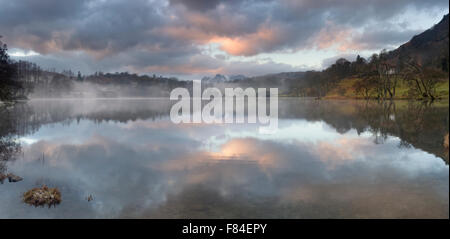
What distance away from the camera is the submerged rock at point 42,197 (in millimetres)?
10641

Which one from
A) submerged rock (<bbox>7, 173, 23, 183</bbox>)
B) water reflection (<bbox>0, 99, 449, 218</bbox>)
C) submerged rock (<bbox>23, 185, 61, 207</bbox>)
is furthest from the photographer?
submerged rock (<bbox>7, 173, 23, 183</bbox>)

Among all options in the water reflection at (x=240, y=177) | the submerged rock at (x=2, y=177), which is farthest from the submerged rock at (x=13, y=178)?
the water reflection at (x=240, y=177)

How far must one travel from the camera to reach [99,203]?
10.5 meters

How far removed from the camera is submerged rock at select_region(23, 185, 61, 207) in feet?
34.9

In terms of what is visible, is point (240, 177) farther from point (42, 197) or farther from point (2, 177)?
point (2, 177)

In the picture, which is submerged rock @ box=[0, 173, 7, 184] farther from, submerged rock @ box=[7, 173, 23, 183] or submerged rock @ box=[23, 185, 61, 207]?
submerged rock @ box=[23, 185, 61, 207]

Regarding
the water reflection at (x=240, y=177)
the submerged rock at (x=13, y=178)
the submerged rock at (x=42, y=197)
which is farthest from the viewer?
the submerged rock at (x=13, y=178)

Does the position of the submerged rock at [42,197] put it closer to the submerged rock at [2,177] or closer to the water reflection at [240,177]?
the water reflection at [240,177]

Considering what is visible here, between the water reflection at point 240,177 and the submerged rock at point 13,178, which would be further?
the submerged rock at point 13,178

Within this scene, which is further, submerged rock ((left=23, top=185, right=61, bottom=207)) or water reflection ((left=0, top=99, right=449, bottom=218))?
submerged rock ((left=23, top=185, right=61, bottom=207))

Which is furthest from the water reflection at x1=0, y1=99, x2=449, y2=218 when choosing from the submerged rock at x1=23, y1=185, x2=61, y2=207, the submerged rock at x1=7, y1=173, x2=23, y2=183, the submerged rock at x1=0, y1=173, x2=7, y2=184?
the submerged rock at x1=0, y1=173, x2=7, y2=184

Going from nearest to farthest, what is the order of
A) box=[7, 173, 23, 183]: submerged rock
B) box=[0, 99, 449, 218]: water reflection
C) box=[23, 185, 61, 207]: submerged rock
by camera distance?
box=[0, 99, 449, 218]: water reflection, box=[23, 185, 61, 207]: submerged rock, box=[7, 173, 23, 183]: submerged rock

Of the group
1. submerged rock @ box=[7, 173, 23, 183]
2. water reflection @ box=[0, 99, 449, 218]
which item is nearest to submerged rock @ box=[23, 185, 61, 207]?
water reflection @ box=[0, 99, 449, 218]

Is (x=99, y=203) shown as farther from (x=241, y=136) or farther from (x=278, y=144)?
(x=241, y=136)
